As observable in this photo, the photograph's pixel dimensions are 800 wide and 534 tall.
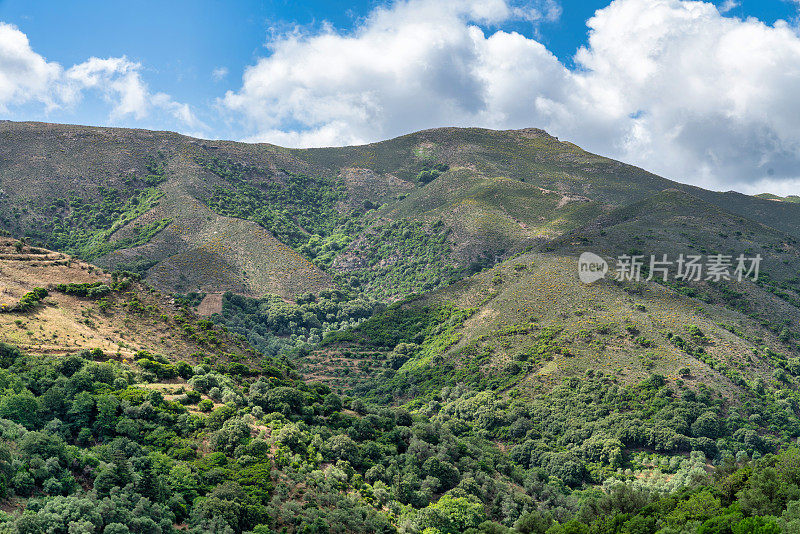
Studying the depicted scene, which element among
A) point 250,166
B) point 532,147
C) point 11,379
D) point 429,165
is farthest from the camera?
point 532,147

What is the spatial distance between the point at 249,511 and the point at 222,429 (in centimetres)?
812

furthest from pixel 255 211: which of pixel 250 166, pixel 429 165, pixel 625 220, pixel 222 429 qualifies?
pixel 222 429

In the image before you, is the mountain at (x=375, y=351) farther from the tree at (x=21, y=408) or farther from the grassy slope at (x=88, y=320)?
the grassy slope at (x=88, y=320)

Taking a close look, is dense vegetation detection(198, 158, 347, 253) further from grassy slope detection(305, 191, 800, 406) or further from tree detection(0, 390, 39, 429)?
tree detection(0, 390, 39, 429)

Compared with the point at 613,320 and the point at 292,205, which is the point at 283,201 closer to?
the point at 292,205

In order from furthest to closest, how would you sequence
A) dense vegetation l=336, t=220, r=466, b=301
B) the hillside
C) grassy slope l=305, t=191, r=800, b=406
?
1. dense vegetation l=336, t=220, r=466, b=301
2. the hillside
3. grassy slope l=305, t=191, r=800, b=406

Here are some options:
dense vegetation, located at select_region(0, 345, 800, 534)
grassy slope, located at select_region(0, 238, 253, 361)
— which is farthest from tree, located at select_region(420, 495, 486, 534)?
grassy slope, located at select_region(0, 238, 253, 361)

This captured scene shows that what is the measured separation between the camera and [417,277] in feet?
387

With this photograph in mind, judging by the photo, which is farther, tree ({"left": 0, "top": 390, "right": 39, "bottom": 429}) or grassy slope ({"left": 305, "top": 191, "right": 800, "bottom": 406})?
grassy slope ({"left": 305, "top": 191, "right": 800, "bottom": 406})

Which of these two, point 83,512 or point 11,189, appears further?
point 11,189

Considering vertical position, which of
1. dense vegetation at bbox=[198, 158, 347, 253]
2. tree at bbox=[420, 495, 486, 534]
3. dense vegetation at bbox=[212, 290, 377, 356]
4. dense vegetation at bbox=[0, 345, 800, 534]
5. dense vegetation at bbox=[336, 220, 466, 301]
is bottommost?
tree at bbox=[420, 495, 486, 534]

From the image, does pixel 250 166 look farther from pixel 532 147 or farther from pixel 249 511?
pixel 249 511

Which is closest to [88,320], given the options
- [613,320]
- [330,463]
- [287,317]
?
[330,463]

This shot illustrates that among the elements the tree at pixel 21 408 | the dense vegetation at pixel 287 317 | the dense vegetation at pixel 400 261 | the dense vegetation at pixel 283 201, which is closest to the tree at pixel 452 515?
the tree at pixel 21 408
